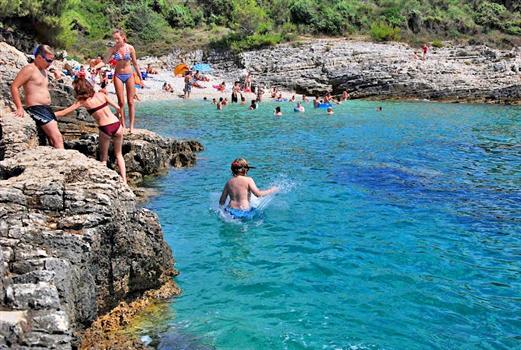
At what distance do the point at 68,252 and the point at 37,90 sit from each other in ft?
14.3

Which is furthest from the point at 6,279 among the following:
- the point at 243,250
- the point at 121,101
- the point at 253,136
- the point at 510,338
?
the point at 253,136

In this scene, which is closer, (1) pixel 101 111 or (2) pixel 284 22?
(1) pixel 101 111

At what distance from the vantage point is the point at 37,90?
837 cm

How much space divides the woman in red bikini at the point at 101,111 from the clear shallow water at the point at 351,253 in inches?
74.5

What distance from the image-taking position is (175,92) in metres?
41.0

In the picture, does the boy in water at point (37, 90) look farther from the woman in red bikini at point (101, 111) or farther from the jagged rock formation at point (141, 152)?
the jagged rock formation at point (141, 152)

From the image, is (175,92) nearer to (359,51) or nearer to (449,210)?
(359,51)

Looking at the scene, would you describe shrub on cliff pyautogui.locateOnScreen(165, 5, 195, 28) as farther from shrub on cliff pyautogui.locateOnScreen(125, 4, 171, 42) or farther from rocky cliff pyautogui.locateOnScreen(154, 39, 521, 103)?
rocky cliff pyautogui.locateOnScreen(154, 39, 521, 103)

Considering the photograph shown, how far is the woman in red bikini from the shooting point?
26.7 feet

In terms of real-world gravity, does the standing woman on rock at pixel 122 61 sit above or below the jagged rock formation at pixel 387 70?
below

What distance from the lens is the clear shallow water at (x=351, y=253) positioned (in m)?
5.92

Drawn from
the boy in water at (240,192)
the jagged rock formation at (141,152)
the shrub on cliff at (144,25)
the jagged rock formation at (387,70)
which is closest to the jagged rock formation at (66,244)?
the boy in water at (240,192)

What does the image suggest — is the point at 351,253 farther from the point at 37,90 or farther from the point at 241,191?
the point at 37,90

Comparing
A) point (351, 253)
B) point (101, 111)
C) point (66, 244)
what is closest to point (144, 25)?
point (101, 111)
